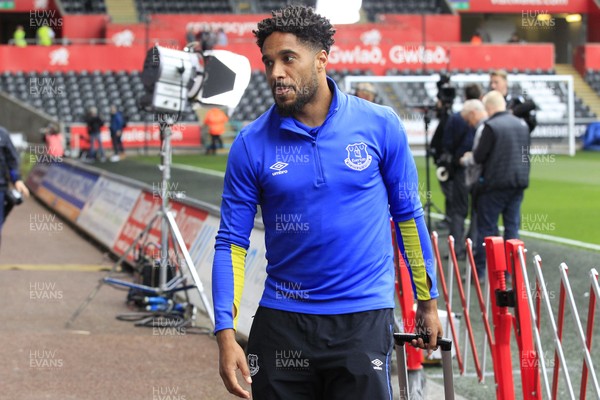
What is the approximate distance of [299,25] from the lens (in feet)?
12.5

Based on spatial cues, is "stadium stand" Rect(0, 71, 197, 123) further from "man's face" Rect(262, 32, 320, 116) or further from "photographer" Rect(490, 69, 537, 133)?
"man's face" Rect(262, 32, 320, 116)

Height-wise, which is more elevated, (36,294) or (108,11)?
(108,11)

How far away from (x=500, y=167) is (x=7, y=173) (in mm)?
4607

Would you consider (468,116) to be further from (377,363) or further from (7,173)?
(377,363)

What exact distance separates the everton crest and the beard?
8.3 inches

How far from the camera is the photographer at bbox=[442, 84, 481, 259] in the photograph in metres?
12.7

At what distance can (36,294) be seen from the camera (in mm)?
11648

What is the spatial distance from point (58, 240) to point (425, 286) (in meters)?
13.7

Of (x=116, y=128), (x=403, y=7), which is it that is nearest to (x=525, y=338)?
(x=116, y=128)

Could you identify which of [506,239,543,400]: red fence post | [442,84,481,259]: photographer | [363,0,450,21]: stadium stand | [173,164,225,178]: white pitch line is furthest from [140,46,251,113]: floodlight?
[363,0,450,21]: stadium stand

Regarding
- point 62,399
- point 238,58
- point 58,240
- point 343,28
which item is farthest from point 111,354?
point 343,28

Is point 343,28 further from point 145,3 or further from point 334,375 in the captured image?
point 334,375

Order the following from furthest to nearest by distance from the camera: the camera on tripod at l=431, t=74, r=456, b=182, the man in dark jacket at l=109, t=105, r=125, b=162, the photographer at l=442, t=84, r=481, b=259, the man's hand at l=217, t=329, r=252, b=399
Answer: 1. the man in dark jacket at l=109, t=105, r=125, b=162
2. the camera on tripod at l=431, t=74, r=456, b=182
3. the photographer at l=442, t=84, r=481, b=259
4. the man's hand at l=217, t=329, r=252, b=399

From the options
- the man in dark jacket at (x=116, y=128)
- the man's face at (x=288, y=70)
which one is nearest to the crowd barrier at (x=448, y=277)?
the man's face at (x=288, y=70)
